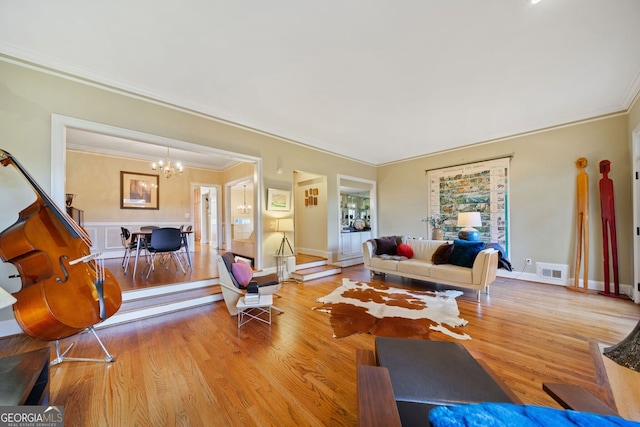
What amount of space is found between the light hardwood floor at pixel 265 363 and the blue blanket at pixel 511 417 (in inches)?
38.3

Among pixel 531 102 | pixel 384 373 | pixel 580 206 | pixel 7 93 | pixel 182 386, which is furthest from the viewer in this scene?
pixel 580 206

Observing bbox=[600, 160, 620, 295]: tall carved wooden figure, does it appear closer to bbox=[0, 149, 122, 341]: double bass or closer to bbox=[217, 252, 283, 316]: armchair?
bbox=[217, 252, 283, 316]: armchair

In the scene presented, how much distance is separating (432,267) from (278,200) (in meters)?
2.98

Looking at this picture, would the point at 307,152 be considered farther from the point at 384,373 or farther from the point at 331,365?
the point at 384,373

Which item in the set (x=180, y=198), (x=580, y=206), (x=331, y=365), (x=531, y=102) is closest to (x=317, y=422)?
(x=331, y=365)

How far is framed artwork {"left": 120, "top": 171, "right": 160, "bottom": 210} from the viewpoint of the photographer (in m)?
5.92

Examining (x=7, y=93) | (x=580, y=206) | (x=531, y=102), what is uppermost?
(x=531, y=102)

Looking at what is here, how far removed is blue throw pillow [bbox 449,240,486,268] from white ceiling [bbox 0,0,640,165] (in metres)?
2.15

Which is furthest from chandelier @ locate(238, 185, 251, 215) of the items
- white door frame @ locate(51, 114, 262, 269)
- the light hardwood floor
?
the light hardwood floor

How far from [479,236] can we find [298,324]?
13.9 ft

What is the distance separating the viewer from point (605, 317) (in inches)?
103

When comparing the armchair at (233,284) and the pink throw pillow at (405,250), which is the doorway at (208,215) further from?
the pink throw pillow at (405,250)

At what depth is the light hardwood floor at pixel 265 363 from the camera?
1.40 meters

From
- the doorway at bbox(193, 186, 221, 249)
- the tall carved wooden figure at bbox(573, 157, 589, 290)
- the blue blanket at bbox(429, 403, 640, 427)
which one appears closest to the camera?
the blue blanket at bbox(429, 403, 640, 427)
